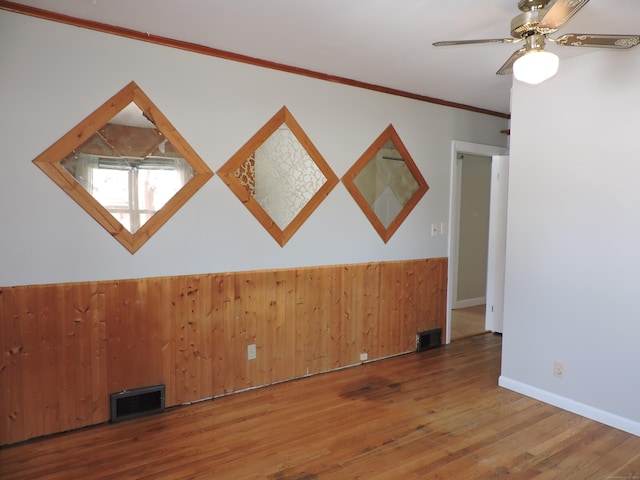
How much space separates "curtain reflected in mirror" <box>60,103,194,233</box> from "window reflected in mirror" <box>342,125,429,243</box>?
5.01 ft

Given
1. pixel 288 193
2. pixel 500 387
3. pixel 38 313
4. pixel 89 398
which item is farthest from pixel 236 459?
pixel 500 387

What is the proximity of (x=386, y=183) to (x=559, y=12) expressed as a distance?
242 cm

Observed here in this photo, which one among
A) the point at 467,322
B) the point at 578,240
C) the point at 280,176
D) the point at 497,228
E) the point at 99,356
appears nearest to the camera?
the point at 99,356

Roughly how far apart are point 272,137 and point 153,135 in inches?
35.4

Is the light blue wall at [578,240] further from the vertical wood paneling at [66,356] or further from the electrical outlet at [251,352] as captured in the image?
the vertical wood paneling at [66,356]

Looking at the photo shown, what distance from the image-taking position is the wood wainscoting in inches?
103

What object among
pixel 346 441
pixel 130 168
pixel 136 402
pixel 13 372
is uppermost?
pixel 130 168

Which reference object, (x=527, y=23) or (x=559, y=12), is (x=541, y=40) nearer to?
(x=527, y=23)

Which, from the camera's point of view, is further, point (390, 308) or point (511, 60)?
point (390, 308)

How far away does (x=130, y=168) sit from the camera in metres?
2.89

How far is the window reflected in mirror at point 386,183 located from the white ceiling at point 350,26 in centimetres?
78

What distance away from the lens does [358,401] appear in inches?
128

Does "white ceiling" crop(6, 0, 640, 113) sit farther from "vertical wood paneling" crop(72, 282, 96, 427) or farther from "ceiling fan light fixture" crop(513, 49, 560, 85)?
"vertical wood paneling" crop(72, 282, 96, 427)

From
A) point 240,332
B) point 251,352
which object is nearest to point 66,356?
point 240,332
